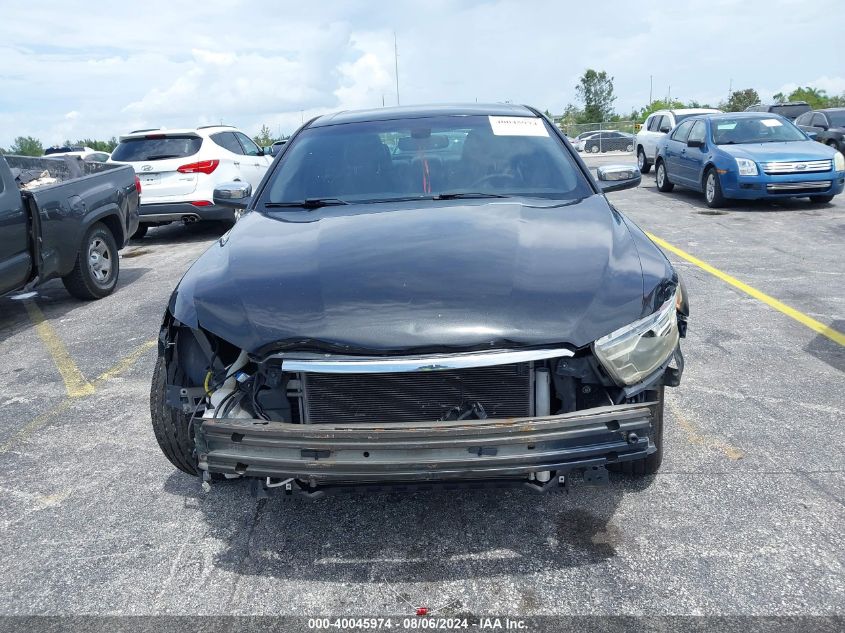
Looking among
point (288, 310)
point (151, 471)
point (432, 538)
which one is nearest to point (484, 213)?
point (288, 310)

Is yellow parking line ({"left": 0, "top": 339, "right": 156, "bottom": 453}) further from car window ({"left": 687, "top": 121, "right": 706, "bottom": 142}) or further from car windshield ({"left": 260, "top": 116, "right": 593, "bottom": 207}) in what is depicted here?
car window ({"left": 687, "top": 121, "right": 706, "bottom": 142})

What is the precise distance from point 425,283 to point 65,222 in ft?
17.7

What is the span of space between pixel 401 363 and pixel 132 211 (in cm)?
669

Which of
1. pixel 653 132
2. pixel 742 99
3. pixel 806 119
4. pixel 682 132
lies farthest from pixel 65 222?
pixel 742 99

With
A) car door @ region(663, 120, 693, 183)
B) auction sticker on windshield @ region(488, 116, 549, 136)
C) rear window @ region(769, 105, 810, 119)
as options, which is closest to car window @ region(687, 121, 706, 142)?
car door @ region(663, 120, 693, 183)

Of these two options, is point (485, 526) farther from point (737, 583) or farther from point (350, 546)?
point (737, 583)

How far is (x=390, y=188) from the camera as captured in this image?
12.8 feet

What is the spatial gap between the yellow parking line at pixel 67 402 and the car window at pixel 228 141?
6.38m

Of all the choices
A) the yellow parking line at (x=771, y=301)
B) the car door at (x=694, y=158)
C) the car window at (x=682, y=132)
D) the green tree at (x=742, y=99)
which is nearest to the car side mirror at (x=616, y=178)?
the yellow parking line at (x=771, y=301)

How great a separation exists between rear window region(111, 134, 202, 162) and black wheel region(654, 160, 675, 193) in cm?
856

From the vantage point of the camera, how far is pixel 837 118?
1953 centimetres

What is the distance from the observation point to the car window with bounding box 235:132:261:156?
1266cm

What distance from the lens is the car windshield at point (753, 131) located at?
1238 cm

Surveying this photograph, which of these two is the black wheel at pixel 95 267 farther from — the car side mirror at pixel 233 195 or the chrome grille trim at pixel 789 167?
the chrome grille trim at pixel 789 167
